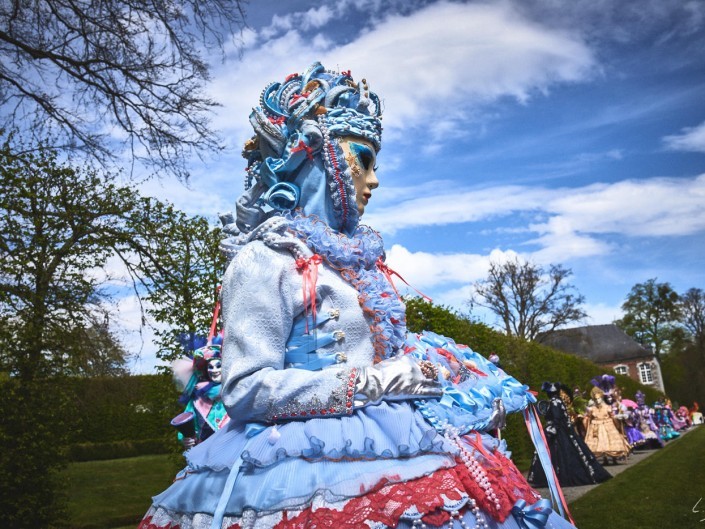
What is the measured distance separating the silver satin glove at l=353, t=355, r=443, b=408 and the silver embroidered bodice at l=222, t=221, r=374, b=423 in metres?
0.05

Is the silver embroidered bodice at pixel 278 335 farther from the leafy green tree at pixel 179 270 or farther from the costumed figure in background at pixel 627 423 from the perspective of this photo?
the costumed figure in background at pixel 627 423

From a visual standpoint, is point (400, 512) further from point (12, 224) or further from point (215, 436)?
point (12, 224)

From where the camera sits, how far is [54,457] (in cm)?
691

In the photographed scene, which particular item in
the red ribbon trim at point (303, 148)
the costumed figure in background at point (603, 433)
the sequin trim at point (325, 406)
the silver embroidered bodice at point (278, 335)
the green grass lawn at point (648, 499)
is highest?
the red ribbon trim at point (303, 148)

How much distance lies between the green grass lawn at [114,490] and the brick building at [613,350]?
4055 cm

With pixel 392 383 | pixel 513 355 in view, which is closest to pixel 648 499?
pixel 513 355

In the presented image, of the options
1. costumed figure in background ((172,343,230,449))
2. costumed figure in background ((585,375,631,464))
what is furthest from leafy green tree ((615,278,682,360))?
costumed figure in background ((172,343,230,449))

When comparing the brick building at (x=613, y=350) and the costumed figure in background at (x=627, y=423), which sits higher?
the brick building at (x=613, y=350)

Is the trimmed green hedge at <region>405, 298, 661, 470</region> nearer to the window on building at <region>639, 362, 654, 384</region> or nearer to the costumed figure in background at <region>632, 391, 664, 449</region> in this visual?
the costumed figure in background at <region>632, 391, 664, 449</region>

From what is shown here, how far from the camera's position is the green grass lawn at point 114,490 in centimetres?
957

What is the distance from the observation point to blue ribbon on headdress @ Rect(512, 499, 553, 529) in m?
1.94

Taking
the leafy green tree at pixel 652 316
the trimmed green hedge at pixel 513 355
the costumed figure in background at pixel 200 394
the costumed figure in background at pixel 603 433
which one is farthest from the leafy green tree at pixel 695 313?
the costumed figure in background at pixel 200 394

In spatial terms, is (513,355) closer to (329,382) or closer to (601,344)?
(329,382)

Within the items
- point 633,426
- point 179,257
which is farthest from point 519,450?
point 179,257
